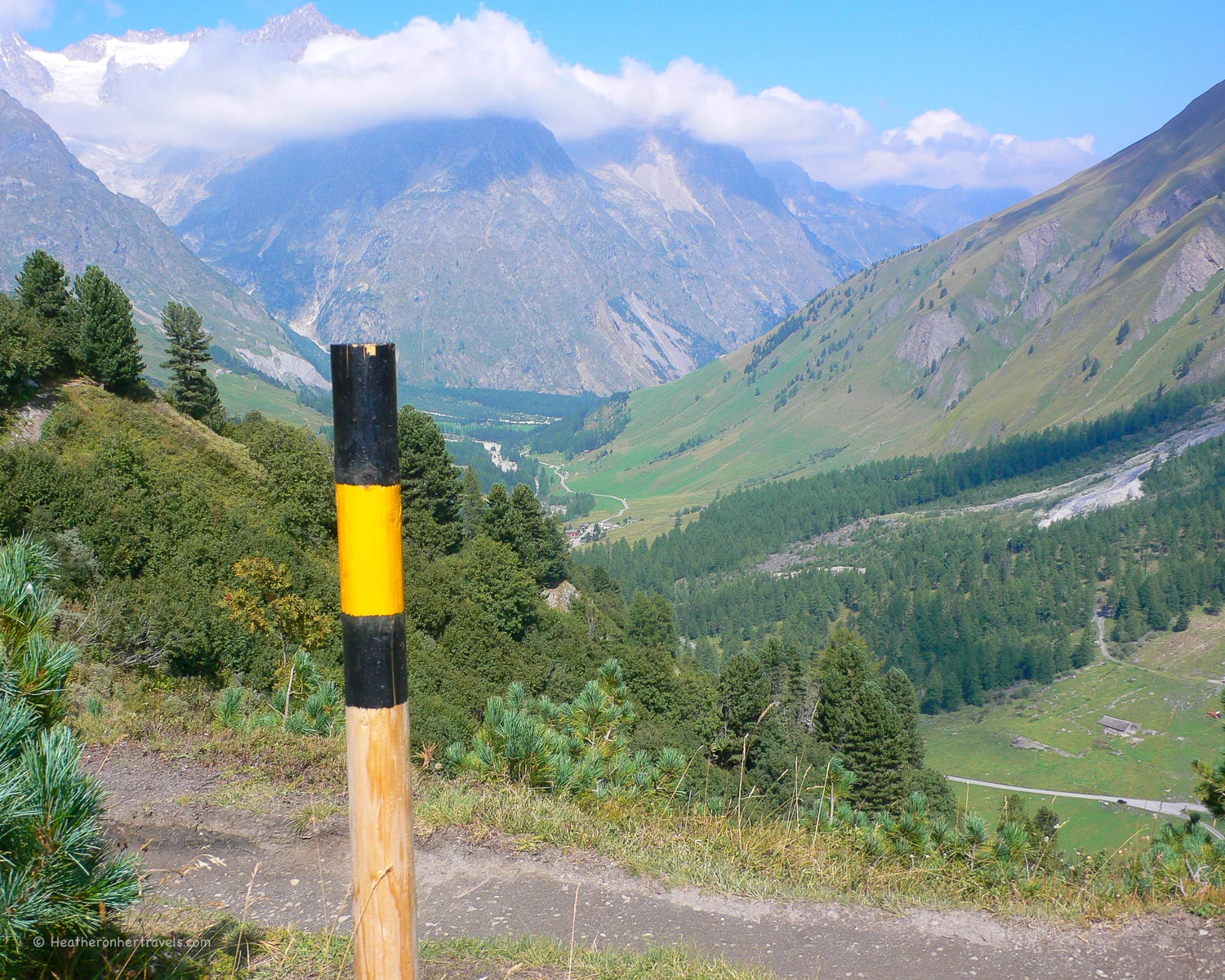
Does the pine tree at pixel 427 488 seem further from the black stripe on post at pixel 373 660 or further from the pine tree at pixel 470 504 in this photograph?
the black stripe on post at pixel 373 660

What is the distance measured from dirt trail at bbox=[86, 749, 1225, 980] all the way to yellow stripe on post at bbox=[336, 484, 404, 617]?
4.85m

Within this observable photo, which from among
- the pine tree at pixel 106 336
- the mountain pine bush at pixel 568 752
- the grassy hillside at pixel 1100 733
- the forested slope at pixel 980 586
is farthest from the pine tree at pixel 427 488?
the forested slope at pixel 980 586

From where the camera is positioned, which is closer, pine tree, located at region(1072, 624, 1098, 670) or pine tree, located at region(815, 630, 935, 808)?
pine tree, located at region(815, 630, 935, 808)

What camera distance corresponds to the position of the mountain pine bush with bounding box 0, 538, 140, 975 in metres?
2.83

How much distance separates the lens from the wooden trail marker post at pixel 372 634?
2881 millimetres

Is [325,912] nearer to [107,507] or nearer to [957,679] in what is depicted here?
[107,507]

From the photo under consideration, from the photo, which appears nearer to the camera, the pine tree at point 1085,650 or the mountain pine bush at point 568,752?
the mountain pine bush at point 568,752

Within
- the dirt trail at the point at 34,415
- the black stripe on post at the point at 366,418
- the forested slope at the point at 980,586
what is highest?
the dirt trail at the point at 34,415

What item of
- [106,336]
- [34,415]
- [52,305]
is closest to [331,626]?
[34,415]

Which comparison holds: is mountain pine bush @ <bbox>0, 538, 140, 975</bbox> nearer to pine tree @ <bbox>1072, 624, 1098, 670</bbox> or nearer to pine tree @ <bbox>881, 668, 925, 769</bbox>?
pine tree @ <bbox>881, 668, 925, 769</bbox>

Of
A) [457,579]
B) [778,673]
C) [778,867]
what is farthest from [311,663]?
[778,673]

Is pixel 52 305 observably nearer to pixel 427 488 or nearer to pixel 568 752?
pixel 427 488

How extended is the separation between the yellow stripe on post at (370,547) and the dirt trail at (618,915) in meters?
4.85

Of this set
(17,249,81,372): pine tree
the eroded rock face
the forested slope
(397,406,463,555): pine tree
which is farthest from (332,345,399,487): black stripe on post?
the forested slope
